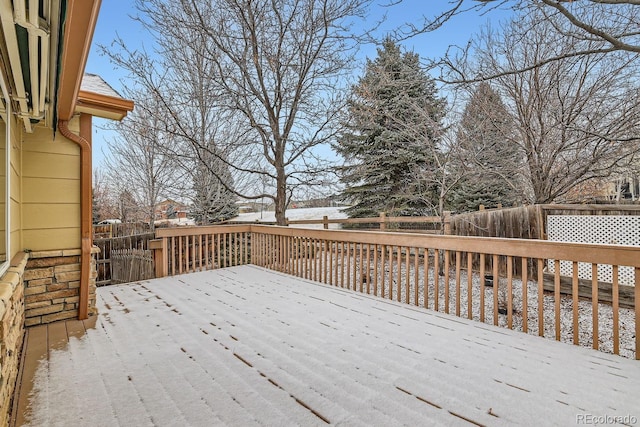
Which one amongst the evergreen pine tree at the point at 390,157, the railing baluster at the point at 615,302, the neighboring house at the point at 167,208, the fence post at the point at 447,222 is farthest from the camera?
the neighboring house at the point at 167,208

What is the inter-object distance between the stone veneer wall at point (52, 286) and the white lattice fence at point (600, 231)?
→ 612 centimetres

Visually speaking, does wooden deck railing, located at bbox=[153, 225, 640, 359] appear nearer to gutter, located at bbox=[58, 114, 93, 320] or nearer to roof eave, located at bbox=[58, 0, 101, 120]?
gutter, located at bbox=[58, 114, 93, 320]

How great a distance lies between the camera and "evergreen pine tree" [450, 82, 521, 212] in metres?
6.10

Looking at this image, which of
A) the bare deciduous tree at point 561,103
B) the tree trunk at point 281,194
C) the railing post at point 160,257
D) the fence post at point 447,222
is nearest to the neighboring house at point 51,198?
the railing post at point 160,257

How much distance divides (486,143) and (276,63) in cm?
429

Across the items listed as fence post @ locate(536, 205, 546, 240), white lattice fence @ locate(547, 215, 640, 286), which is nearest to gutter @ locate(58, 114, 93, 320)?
white lattice fence @ locate(547, 215, 640, 286)

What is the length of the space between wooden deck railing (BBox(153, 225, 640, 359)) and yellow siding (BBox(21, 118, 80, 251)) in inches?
78.1

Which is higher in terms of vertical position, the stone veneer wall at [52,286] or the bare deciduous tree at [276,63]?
the bare deciduous tree at [276,63]

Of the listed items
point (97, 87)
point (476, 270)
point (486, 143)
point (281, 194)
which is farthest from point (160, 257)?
point (486, 143)

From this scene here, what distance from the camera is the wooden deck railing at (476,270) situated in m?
2.59

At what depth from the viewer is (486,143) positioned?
645 centimetres

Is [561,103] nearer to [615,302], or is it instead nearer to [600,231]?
[600,231]

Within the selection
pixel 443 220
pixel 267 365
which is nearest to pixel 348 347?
pixel 267 365

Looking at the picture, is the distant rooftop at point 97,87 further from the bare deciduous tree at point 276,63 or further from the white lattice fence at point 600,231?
the white lattice fence at point 600,231
